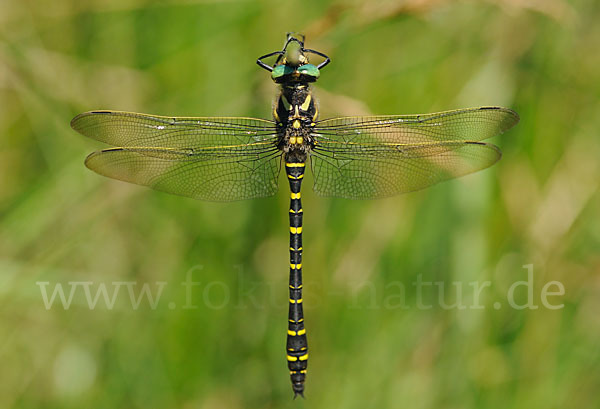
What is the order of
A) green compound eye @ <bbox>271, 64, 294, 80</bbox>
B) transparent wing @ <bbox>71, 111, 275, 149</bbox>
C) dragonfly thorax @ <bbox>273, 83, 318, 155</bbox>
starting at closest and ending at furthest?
transparent wing @ <bbox>71, 111, 275, 149</bbox>
green compound eye @ <bbox>271, 64, 294, 80</bbox>
dragonfly thorax @ <bbox>273, 83, 318, 155</bbox>

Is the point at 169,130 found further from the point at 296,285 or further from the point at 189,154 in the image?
the point at 296,285

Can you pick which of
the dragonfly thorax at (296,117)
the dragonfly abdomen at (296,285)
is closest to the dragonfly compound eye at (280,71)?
the dragonfly thorax at (296,117)

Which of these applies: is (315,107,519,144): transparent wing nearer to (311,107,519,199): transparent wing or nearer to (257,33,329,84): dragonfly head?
(311,107,519,199): transparent wing

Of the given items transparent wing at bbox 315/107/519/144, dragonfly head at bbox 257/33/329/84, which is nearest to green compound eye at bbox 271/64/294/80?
dragonfly head at bbox 257/33/329/84

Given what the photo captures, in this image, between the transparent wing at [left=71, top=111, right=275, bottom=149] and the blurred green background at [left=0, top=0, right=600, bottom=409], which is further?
the blurred green background at [left=0, top=0, right=600, bottom=409]

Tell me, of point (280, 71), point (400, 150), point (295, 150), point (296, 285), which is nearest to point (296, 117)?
point (295, 150)

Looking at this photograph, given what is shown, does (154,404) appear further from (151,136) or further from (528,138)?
(528,138)

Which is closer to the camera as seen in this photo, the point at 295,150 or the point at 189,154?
the point at 189,154

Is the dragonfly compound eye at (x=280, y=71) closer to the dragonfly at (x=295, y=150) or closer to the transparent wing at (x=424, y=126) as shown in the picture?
the dragonfly at (x=295, y=150)
